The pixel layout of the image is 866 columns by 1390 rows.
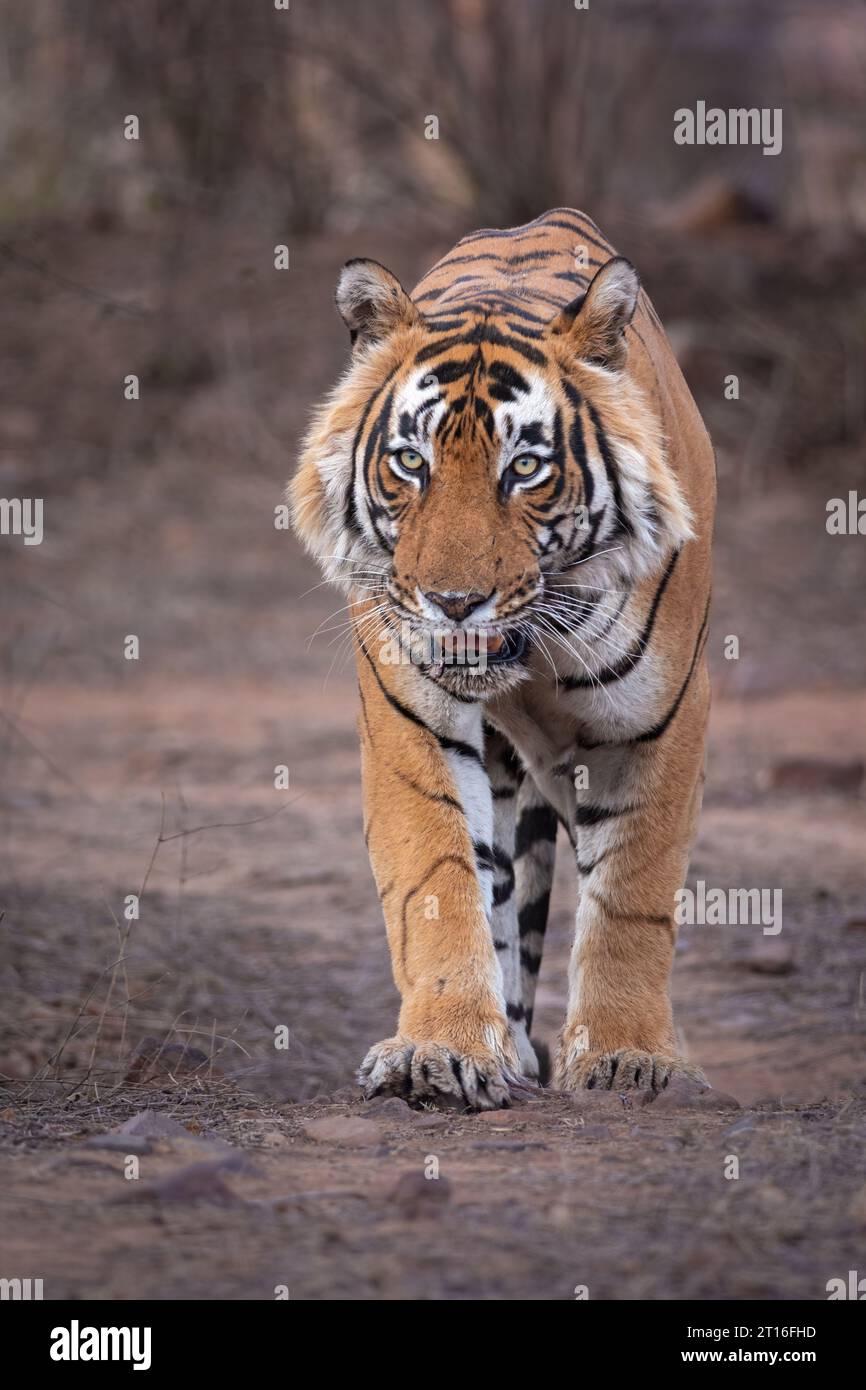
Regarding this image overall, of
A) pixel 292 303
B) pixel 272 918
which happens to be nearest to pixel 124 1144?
pixel 272 918

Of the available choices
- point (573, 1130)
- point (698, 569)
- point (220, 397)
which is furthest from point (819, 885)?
point (220, 397)

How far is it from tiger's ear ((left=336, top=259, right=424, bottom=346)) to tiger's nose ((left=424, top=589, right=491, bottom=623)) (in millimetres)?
847

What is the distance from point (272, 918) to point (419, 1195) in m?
3.64

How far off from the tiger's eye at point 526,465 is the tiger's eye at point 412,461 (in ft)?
0.69

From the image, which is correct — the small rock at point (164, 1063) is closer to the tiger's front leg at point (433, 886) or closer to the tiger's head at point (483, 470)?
the tiger's front leg at point (433, 886)

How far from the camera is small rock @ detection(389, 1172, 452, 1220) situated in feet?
9.82

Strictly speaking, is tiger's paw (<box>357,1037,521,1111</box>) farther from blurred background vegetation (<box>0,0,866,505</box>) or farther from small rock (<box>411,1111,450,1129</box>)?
blurred background vegetation (<box>0,0,866,505</box>)

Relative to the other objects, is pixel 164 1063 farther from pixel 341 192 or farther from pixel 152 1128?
pixel 341 192

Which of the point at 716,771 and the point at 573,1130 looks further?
the point at 716,771

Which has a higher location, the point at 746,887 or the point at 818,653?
the point at 818,653

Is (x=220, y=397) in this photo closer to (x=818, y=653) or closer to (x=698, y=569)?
(x=818, y=653)

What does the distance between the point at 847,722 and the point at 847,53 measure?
10.5 meters

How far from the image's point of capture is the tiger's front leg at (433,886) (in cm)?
396

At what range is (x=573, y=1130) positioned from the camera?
146 inches
